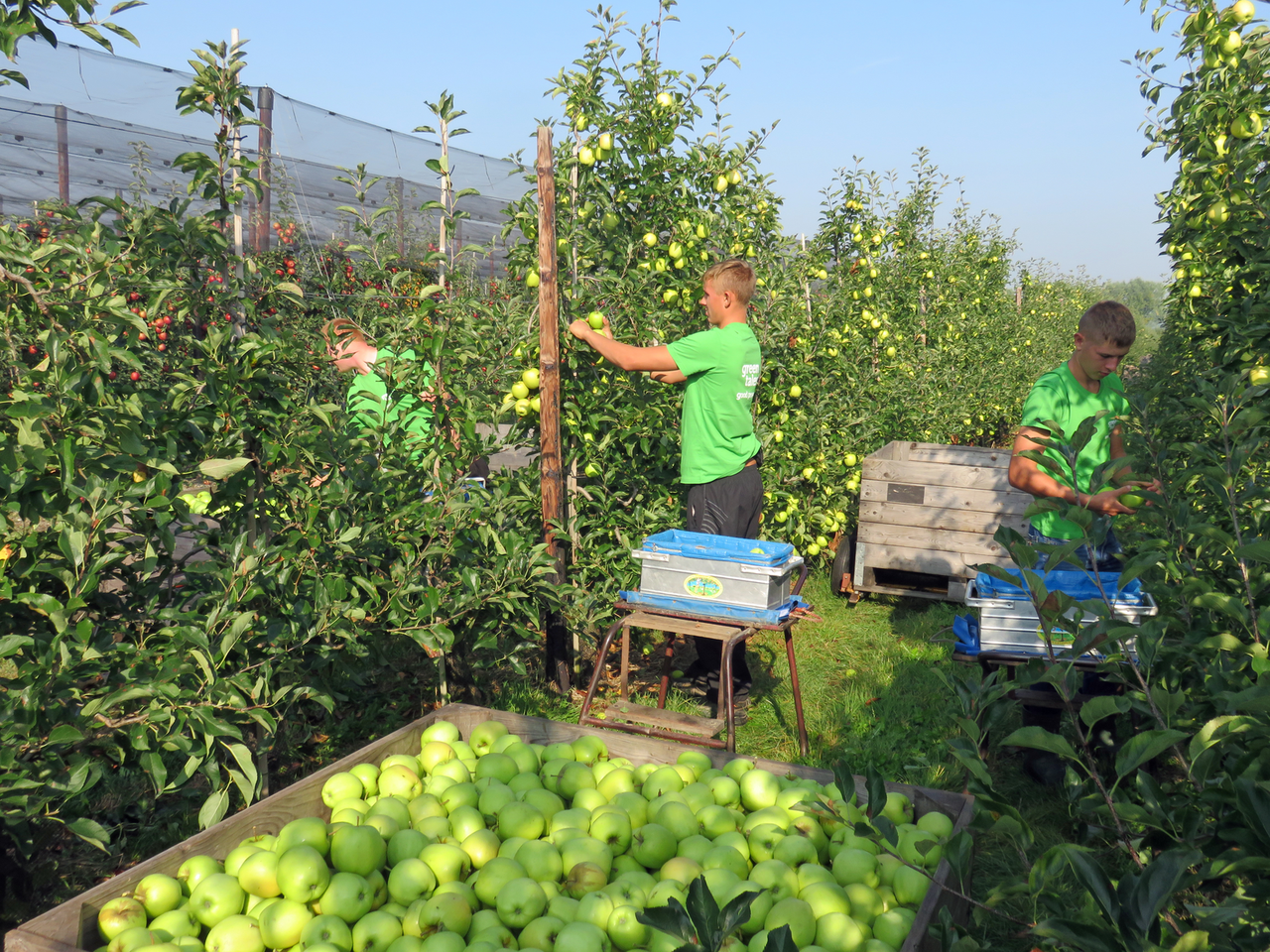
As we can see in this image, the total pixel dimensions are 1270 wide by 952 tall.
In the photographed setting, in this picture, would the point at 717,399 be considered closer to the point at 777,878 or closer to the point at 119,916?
the point at 777,878

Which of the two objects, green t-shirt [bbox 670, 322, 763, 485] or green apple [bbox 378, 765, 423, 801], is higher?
green t-shirt [bbox 670, 322, 763, 485]

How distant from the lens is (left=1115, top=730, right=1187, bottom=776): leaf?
1.21 m

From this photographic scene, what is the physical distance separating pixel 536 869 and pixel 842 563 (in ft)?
15.8

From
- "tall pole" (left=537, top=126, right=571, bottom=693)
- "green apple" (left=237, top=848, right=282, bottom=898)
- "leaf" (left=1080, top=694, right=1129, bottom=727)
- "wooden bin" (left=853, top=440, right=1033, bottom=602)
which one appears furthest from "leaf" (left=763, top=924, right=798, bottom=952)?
"wooden bin" (left=853, top=440, right=1033, bottom=602)

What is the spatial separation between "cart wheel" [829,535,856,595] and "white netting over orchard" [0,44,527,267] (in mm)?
5559

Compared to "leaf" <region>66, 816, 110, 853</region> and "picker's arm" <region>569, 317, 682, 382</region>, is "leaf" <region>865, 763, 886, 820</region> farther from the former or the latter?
"picker's arm" <region>569, 317, 682, 382</region>

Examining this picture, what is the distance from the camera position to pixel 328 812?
7.35 feet

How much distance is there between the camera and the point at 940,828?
6.82 ft

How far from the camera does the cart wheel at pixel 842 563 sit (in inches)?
252

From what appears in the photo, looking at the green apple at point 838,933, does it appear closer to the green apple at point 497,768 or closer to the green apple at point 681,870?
the green apple at point 681,870

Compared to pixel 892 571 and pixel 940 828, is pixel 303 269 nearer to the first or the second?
pixel 892 571

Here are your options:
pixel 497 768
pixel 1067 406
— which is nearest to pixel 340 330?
pixel 497 768

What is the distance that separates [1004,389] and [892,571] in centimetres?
621

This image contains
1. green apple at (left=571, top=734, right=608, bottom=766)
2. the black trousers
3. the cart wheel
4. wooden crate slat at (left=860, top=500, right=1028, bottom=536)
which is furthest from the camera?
the cart wheel
